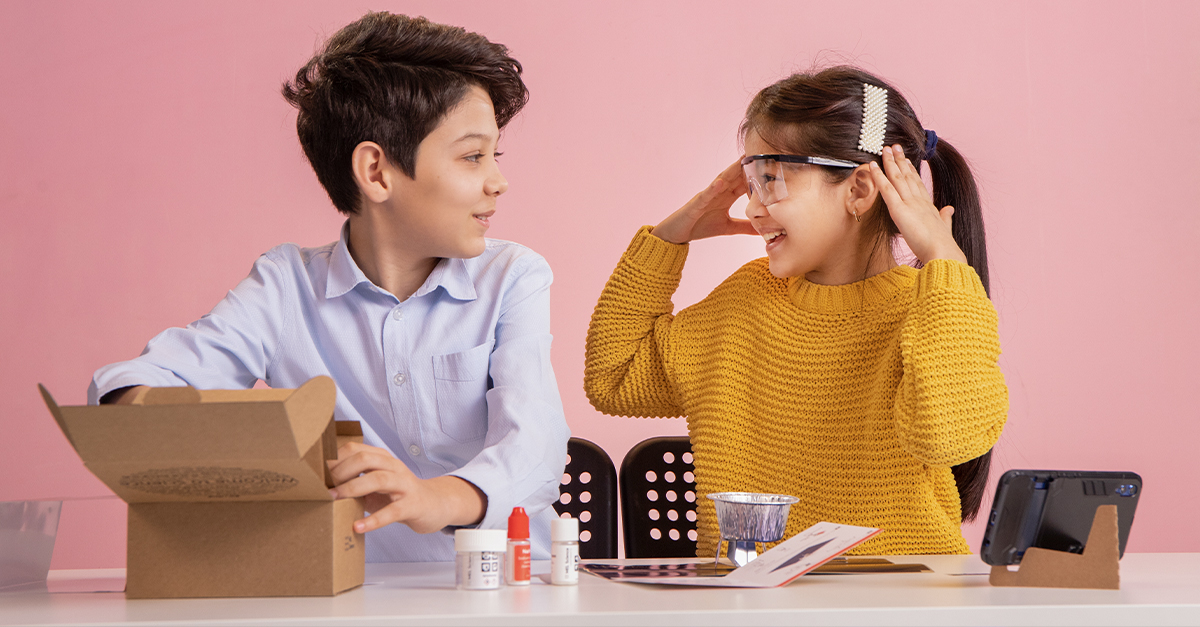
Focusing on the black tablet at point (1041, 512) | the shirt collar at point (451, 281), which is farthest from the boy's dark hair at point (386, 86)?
the black tablet at point (1041, 512)

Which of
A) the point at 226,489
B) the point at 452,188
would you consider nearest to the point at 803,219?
the point at 452,188

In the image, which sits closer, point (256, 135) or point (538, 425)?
point (538, 425)

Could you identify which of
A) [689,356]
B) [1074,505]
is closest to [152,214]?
[689,356]

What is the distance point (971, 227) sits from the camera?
4.83 ft

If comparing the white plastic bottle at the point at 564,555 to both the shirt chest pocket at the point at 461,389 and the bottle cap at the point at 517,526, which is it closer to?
the bottle cap at the point at 517,526

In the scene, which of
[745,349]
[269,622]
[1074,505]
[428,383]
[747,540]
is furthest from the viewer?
[745,349]

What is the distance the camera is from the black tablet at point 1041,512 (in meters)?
0.91

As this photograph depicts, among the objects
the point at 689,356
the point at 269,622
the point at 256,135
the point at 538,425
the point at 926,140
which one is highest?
the point at 256,135

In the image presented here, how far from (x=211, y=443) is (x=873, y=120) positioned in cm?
102

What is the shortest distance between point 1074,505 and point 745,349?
597 mm

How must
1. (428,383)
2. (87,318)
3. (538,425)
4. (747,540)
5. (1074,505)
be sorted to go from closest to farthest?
(1074,505) → (747,540) → (538,425) → (428,383) → (87,318)

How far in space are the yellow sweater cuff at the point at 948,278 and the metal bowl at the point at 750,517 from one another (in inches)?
15.4

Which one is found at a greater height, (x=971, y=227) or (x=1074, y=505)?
(x=971, y=227)

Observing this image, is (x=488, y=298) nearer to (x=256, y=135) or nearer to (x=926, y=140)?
(x=926, y=140)
